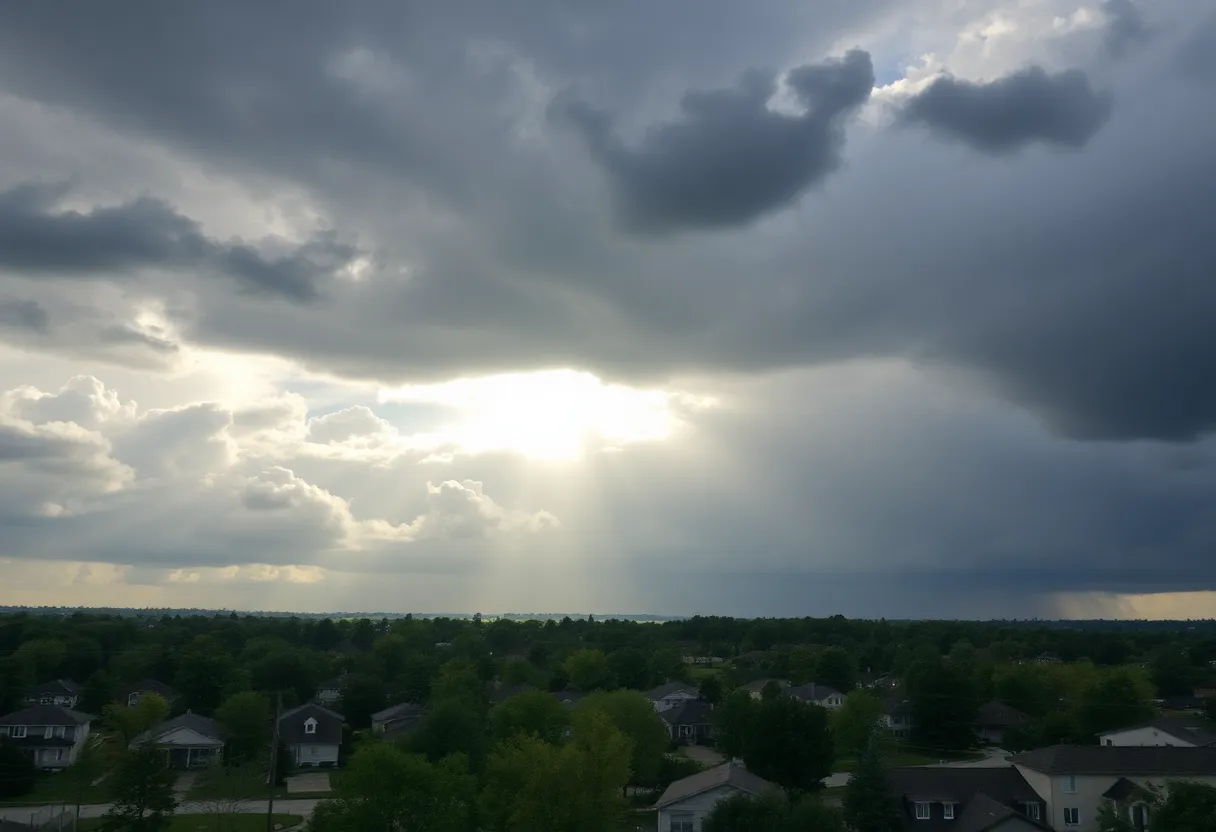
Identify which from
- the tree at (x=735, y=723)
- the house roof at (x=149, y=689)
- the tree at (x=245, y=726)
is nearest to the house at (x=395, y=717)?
the tree at (x=245, y=726)

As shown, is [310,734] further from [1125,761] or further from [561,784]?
[1125,761]

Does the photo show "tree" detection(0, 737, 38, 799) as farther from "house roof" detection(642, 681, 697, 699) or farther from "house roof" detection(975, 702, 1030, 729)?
"house roof" detection(975, 702, 1030, 729)

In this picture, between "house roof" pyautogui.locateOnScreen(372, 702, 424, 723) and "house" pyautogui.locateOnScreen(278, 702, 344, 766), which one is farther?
"house roof" pyautogui.locateOnScreen(372, 702, 424, 723)

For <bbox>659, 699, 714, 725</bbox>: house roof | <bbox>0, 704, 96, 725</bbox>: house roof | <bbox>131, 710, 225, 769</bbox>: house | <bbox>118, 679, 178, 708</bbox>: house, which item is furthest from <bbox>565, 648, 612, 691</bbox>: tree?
<bbox>0, 704, 96, 725</bbox>: house roof

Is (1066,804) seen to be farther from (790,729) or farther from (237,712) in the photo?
(237,712)

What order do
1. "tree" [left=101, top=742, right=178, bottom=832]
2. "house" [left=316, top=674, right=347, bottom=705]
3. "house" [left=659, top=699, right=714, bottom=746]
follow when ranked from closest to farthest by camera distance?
1. "tree" [left=101, top=742, right=178, bottom=832]
2. "house" [left=659, top=699, right=714, bottom=746]
3. "house" [left=316, top=674, right=347, bottom=705]
